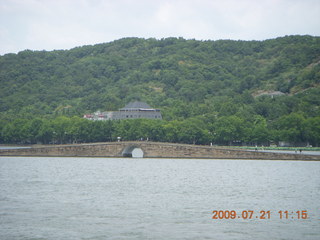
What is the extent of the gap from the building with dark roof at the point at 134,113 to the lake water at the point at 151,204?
103 meters

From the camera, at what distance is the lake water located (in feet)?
88.2

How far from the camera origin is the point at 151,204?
1387 inches

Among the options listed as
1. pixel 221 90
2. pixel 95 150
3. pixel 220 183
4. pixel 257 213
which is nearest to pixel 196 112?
pixel 221 90

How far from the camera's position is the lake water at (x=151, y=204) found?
26891mm

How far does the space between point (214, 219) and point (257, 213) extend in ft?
10.2

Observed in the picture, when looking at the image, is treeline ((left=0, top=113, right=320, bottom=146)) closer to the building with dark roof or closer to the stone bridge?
the stone bridge

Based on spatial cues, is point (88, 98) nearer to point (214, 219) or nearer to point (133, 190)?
point (133, 190)

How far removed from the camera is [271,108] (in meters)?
141

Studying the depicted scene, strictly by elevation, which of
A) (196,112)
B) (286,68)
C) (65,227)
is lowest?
(65,227)

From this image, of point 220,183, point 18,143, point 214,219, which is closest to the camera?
point 214,219

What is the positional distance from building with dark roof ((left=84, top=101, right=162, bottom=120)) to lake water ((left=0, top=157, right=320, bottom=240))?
4050 inches
